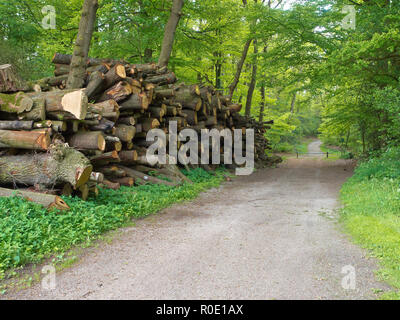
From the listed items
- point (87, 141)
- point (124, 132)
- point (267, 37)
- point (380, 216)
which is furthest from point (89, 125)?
point (267, 37)

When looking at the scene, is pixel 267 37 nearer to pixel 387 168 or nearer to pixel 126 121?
pixel 387 168

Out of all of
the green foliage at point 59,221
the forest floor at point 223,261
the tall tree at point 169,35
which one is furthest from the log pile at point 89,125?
the forest floor at point 223,261

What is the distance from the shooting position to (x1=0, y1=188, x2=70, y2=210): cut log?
5855 millimetres

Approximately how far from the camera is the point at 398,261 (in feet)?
14.4

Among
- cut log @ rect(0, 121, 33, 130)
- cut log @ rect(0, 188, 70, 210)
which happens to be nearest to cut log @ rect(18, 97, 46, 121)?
cut log @ rect(0, 121, 33, 130)

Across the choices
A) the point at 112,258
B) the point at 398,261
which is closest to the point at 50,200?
the point at 112,258

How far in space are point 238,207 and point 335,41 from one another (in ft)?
33.3

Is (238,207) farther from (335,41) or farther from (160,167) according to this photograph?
(335,41)

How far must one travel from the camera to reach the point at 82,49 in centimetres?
930

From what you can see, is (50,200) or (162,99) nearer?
(50,200)

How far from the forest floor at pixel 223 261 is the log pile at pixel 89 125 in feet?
6.32

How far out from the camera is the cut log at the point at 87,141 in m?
7.49
